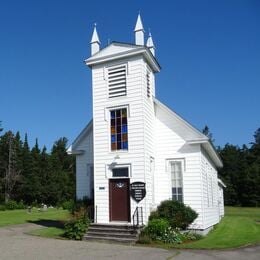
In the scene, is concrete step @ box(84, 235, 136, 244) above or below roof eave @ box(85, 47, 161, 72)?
below

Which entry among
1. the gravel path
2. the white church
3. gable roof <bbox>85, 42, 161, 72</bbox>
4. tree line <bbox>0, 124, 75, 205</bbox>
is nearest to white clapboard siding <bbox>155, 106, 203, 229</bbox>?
the white church

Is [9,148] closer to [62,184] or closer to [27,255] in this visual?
[62,184]

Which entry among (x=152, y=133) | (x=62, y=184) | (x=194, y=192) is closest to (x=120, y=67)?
(x=152, y=133)

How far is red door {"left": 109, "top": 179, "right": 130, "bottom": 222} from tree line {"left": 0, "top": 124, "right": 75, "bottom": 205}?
1640 inches

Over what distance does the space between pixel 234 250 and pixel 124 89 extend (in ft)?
30.3

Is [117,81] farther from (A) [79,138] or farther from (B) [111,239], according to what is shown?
(B) [111,239]

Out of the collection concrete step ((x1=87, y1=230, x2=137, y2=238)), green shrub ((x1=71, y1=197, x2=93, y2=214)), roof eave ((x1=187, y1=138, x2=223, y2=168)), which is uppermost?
roof eave ((x1=187, y1=138, x2=223, y2=168))

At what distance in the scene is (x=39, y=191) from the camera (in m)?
59.3

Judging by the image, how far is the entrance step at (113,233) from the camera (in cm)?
1681

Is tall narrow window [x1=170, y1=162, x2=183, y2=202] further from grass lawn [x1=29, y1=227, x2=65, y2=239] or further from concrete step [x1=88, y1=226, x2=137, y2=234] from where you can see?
grass lawn [x1=29, y1=227, x2=65, y2=239]

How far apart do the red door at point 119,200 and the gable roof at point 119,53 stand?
243 inches

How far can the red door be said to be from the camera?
741 inches

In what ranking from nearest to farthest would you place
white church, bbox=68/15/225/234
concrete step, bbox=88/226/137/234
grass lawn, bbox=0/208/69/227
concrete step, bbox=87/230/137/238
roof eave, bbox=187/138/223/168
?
1. concrete step, bbox=87/230/137/238
2. concrete step, bbox=88/226/137/234
3. white church, bbox=68/15/225/234
4. roof eave, bbox=187/138/223/168
5. grass lawn, bbox=0/208/69/227

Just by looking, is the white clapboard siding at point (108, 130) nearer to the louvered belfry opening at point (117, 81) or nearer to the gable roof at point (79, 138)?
the louvered belfry opening at point (117, 81)
